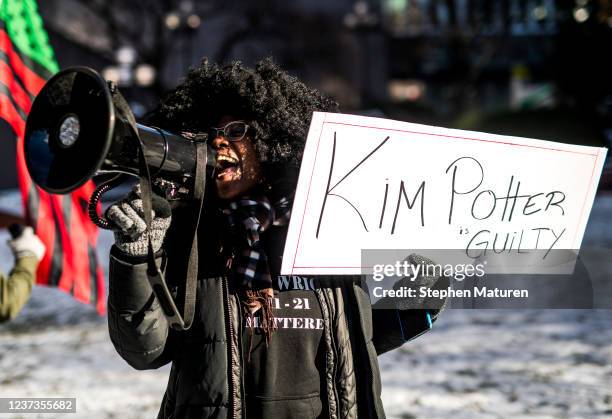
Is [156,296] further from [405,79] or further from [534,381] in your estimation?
[405,79]

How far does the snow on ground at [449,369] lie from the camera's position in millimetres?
3838

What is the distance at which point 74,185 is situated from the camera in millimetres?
1267

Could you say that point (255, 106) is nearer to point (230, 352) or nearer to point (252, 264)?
point (252, 264)

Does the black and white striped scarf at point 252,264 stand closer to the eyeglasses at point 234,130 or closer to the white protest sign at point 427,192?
the white protest sign at point 427,192

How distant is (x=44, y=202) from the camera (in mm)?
2844

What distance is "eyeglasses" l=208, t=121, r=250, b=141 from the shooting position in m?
1.75

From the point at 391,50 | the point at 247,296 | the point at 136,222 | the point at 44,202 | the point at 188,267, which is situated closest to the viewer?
the point at 136,222

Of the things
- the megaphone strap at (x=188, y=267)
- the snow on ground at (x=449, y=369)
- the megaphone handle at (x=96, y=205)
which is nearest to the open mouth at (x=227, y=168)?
the megaphone strap at (x=188, y=267)

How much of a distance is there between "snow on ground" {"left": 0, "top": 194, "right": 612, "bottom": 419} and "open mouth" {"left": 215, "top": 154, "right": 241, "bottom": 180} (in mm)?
2397

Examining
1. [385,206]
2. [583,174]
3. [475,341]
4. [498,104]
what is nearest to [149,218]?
[385,206]

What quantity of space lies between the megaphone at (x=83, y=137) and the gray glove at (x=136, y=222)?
76 millimetres

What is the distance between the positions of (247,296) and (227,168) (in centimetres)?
31

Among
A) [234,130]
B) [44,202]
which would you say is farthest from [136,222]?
[44,202]

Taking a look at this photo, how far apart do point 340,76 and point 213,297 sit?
1102 inches
